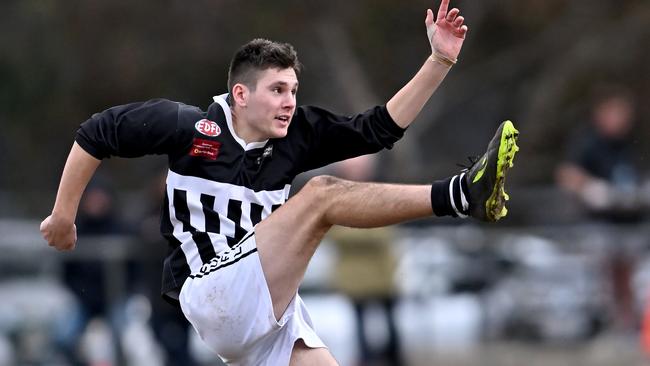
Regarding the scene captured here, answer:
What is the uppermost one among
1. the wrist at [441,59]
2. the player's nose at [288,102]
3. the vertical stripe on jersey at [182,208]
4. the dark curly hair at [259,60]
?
the wrist at [441,59]

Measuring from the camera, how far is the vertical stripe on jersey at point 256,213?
21.4 feet

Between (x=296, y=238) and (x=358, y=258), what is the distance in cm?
541

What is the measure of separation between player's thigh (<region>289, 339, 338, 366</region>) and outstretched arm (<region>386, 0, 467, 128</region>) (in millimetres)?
1137

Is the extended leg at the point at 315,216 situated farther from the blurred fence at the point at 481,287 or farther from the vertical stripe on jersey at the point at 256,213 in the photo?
the blurred fence at the point at 481,287

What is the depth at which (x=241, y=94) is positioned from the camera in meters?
6.59

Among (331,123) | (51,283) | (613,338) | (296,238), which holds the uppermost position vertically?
(331,123)

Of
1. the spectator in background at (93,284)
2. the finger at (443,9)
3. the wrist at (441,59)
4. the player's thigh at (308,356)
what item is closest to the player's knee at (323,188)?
the player's thigh at (308,356)

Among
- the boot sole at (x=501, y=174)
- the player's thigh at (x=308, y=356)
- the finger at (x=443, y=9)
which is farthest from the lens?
the finger at (x=443, y=9)

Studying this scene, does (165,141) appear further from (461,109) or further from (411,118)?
(461,109)

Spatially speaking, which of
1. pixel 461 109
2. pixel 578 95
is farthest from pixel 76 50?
pixel 578 95

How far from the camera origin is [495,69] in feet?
82.1

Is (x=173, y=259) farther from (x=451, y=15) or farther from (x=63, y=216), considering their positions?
(x=451, y=15)

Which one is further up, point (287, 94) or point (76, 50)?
point (287, 94)

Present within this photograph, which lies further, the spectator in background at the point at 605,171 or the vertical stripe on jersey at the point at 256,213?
the spectator in background at the point at 605,171
